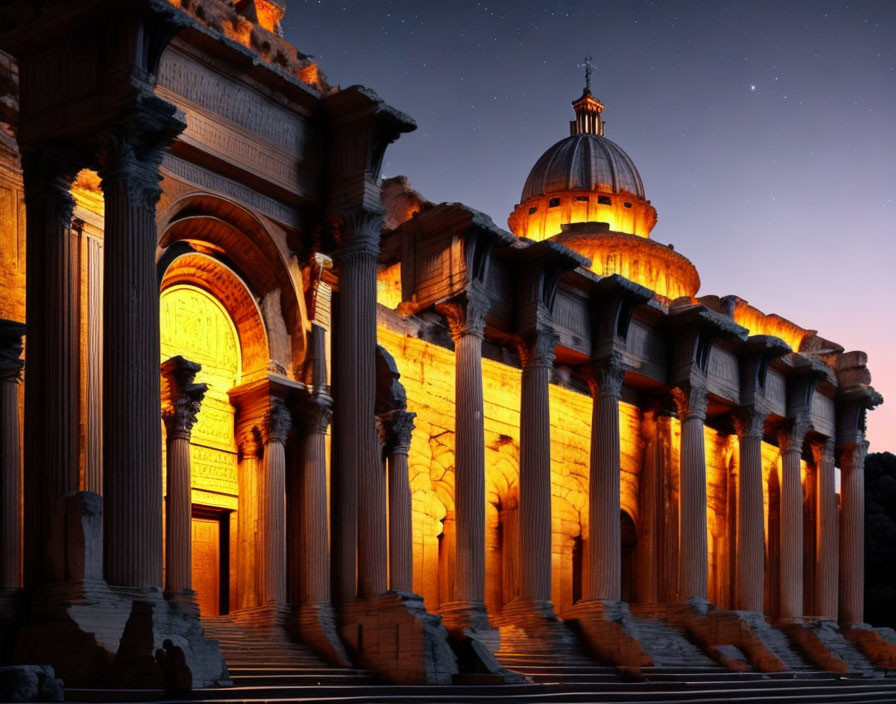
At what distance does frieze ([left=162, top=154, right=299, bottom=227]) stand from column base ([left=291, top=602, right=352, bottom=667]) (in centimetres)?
575

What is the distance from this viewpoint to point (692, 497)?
31.0 m

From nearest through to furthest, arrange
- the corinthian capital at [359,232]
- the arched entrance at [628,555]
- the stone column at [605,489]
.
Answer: the corinthian capital at [359,232] → the stone column at [605,489] → the arched entrance at [628,555]

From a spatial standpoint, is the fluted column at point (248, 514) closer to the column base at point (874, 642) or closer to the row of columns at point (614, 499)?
the row of columns at point (614, 499)

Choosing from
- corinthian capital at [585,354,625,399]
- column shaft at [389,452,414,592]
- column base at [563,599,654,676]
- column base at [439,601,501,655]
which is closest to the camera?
column shaft at [389,452,414,592]

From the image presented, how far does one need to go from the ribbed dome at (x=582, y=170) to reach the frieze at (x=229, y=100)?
60.7 ft

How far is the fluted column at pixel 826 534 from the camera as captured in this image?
118ft

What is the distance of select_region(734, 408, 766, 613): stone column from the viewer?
32.2 m

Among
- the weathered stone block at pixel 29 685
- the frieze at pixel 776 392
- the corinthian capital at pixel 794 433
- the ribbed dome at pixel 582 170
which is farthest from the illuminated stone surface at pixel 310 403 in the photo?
the ribbed dome at pixel 582 170

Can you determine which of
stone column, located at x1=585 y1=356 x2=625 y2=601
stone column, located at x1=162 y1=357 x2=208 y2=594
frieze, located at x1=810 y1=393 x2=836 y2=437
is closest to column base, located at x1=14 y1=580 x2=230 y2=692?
stone column, located at x1=162 y1=357 x2=208 y2=594

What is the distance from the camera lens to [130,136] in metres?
17.6

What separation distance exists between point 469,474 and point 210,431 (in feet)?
16.6

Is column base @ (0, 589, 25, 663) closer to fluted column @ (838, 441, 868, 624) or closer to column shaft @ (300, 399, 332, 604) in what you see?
column shaft @ (300, 399, 332, 604)

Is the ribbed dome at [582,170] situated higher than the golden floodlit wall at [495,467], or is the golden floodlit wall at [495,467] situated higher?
the ribbed dome at [582,170]

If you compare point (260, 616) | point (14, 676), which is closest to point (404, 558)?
point (260, 616)
